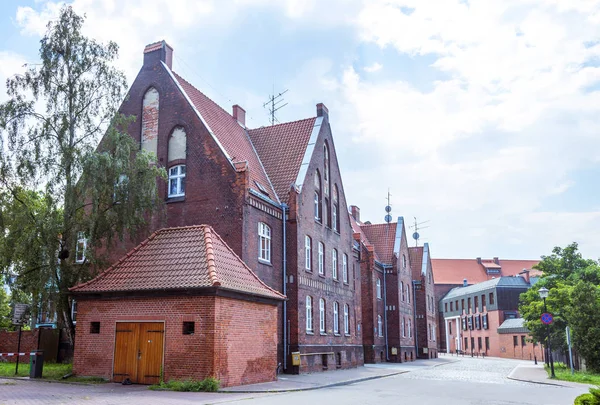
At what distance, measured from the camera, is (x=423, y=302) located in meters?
54.7

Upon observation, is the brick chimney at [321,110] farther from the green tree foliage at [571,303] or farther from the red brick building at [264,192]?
the green tree foliage at [571,303]

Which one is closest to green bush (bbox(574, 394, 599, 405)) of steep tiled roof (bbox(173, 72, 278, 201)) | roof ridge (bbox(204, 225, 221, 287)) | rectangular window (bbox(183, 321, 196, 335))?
roof ridge (bbox(204, 225, 221, 287))

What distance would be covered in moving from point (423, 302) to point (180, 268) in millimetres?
38707

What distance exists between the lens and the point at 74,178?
22312mm

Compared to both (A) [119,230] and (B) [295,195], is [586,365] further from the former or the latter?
(A) [119,230]

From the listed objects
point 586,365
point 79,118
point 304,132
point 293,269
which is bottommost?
point 586,365

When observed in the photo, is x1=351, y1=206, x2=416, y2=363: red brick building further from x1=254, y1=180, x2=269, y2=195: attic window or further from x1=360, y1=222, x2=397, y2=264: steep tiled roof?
x1=254, y1=180, x2=269, y2=195: attic window

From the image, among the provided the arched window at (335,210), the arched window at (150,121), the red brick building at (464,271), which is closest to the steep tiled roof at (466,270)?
the red brick building at (464,271)

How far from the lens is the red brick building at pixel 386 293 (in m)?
41.4

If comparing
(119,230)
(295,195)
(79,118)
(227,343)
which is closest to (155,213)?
(119,230)

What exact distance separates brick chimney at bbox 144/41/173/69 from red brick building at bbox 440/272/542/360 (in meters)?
46.4

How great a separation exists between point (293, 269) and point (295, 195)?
3454 mm

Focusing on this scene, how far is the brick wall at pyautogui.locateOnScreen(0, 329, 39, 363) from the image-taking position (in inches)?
1107

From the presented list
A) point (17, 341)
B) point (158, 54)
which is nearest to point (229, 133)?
point (158, 54)
